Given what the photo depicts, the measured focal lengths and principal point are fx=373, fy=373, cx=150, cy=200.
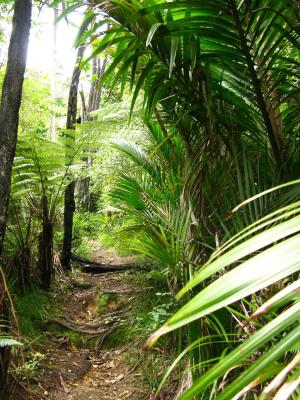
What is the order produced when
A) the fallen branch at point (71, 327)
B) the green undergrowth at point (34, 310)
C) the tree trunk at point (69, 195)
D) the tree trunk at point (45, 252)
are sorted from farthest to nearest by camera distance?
the tree trunk at point (69, 195), the tree trunk at point (45, 252), the fallen branch at point (71, 327), the green undergrowth at point (34, 310)

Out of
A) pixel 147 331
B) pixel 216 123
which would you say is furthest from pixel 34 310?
pixel 216 123

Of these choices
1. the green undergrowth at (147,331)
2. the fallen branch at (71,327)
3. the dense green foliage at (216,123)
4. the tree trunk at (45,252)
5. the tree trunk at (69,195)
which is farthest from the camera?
the tree trunk at (69,195)

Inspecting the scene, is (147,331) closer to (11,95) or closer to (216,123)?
(216,123)

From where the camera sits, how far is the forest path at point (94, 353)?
9.05 feet

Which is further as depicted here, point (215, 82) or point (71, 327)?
point (71, 327)

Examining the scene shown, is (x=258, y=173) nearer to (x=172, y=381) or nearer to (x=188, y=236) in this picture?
(x=188, y=236)

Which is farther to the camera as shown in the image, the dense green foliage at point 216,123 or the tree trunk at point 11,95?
the tree trunk at point 11,95

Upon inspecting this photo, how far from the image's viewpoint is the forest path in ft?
9.05

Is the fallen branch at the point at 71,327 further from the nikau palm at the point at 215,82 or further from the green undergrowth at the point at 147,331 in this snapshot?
the nikau palm at the point at 215,82

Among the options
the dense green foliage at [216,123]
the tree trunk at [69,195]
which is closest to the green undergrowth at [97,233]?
the tree trunk at [69,195]

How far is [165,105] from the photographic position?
2.12m

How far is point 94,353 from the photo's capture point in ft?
11.2

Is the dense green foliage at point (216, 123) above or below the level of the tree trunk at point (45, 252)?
above

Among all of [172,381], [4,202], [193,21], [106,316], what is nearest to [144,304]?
[106,316]
